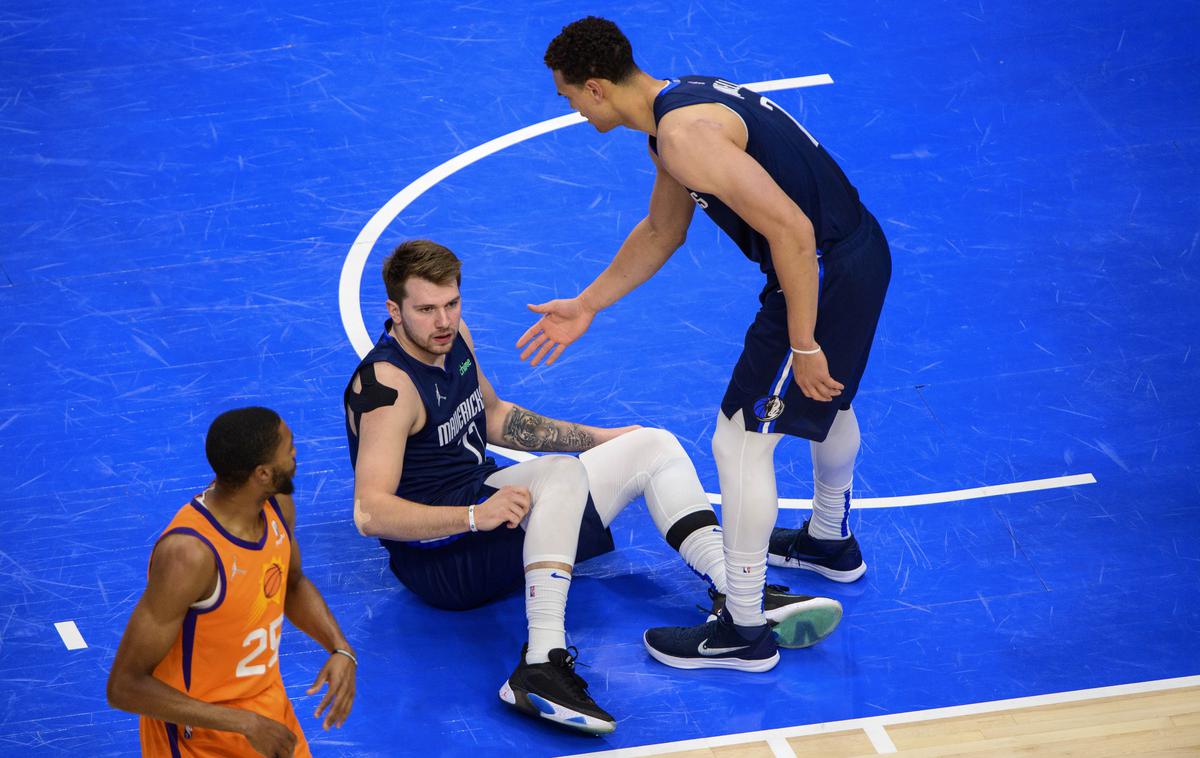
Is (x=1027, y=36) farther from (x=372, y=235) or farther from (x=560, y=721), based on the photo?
(x=560, y=721)

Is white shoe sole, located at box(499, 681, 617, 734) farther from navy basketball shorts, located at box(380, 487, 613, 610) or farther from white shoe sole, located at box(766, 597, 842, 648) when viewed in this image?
white shoe sole, located at box(766, 597, 842, 648)

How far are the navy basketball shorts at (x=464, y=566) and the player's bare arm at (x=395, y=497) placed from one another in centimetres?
25

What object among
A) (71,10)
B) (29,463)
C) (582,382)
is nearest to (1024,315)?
(582,382)

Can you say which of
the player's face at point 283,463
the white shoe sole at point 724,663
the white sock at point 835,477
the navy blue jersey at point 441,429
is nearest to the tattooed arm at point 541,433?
the navy blue jersey at point 441,429

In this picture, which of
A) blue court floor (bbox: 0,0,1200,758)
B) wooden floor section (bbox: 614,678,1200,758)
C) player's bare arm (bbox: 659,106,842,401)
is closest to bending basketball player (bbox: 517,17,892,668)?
player's bare arm (bbox: 659,106,842,401)

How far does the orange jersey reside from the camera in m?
3.55

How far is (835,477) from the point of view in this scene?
205 inches

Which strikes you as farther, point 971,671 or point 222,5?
point 222,5

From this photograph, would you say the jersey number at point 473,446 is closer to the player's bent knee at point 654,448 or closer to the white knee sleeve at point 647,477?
the white knee sleeve at point 647,477

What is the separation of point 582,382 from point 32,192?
12.0ft

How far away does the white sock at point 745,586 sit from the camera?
4.83 m

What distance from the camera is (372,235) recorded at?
7375 mm

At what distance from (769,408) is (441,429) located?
4.12 feet

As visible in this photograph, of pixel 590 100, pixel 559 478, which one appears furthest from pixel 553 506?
pixel 590 100
